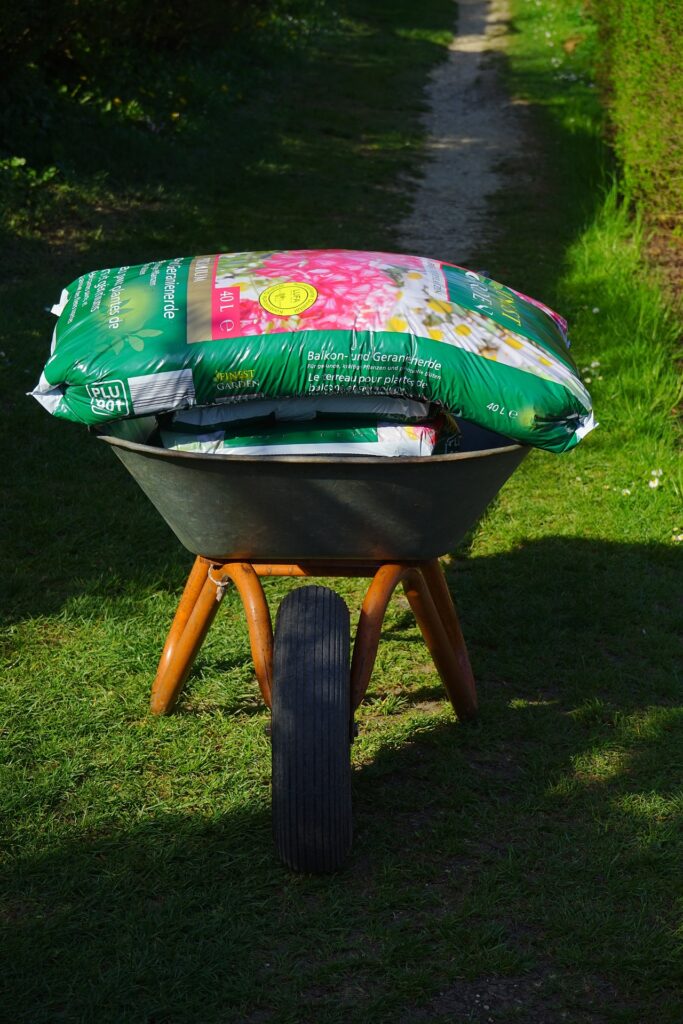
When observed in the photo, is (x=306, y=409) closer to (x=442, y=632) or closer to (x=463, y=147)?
(x=442, y=632)

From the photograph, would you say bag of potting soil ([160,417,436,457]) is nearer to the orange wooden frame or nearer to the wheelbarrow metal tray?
the wheelbarrow metal tray

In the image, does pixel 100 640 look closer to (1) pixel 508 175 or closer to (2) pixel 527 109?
(1) pixel 508 175

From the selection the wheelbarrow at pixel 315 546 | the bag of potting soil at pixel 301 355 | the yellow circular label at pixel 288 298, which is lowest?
the wheelbarrow at pixel 315 546

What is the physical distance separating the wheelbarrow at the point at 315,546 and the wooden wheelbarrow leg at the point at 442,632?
0.06 m

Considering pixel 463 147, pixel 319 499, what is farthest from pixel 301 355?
pixel 463 147

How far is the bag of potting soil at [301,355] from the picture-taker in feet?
8.27

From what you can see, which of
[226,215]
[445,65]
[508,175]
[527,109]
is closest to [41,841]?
[226,215]

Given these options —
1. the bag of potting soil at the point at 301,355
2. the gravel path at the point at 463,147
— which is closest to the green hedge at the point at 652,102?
the gravel path at the point at 463,147

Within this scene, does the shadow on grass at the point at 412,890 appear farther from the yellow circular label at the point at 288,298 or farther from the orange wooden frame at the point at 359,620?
the yellow circular label at the point at 288,298

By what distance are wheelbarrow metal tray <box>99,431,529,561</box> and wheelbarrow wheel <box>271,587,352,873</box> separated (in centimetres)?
18

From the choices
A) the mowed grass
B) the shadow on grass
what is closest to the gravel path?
the mowed grass

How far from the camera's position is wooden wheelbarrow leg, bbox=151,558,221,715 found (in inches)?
116

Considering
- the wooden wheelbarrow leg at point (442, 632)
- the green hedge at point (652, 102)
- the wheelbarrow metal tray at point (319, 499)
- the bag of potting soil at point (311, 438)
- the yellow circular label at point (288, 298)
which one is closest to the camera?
the wheelbarrow metal tray at point (319, 499)

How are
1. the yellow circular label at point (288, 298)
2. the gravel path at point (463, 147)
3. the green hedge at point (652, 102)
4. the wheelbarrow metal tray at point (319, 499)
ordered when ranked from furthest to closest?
the gravel path at point (463, 147), the green hedge at point (652, 102), the yellow circular label at point (288, 298), the wheelbarrow metal tray at point (319, 499)
